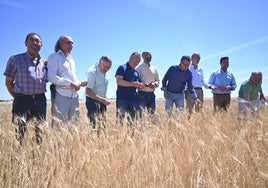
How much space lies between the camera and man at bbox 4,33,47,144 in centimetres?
404

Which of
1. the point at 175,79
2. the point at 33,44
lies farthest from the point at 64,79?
the point at 175,79

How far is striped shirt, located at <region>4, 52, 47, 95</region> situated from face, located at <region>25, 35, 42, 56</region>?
0.27 ft

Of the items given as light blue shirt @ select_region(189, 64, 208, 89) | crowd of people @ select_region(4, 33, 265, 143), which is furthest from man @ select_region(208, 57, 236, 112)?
light blue shirt @ select_region(189, 64, 208, 89)

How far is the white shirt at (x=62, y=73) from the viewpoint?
13.9 ft

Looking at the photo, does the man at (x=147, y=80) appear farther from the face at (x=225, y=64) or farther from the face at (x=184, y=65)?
the face at (x=225, y=64)

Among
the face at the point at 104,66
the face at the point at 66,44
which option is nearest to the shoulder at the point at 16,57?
the face at the point at 66,44

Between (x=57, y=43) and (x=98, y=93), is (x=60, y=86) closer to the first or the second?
(x=57, y=43)

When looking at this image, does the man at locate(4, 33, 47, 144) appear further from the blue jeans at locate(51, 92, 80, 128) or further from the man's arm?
the blue jeans at locate(51, 92, 80, 128)

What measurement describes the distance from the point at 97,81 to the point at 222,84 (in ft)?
13.4

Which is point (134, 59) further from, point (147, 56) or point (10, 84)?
point (10, 84)

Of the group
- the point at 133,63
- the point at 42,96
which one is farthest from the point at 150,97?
the point at 42,96

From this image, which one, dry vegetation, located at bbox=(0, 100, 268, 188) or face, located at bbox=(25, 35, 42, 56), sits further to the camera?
face, located at bbox=(25, 35, 42, 56)

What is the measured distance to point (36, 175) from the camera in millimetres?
2049

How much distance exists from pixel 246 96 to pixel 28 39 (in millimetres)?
4969
